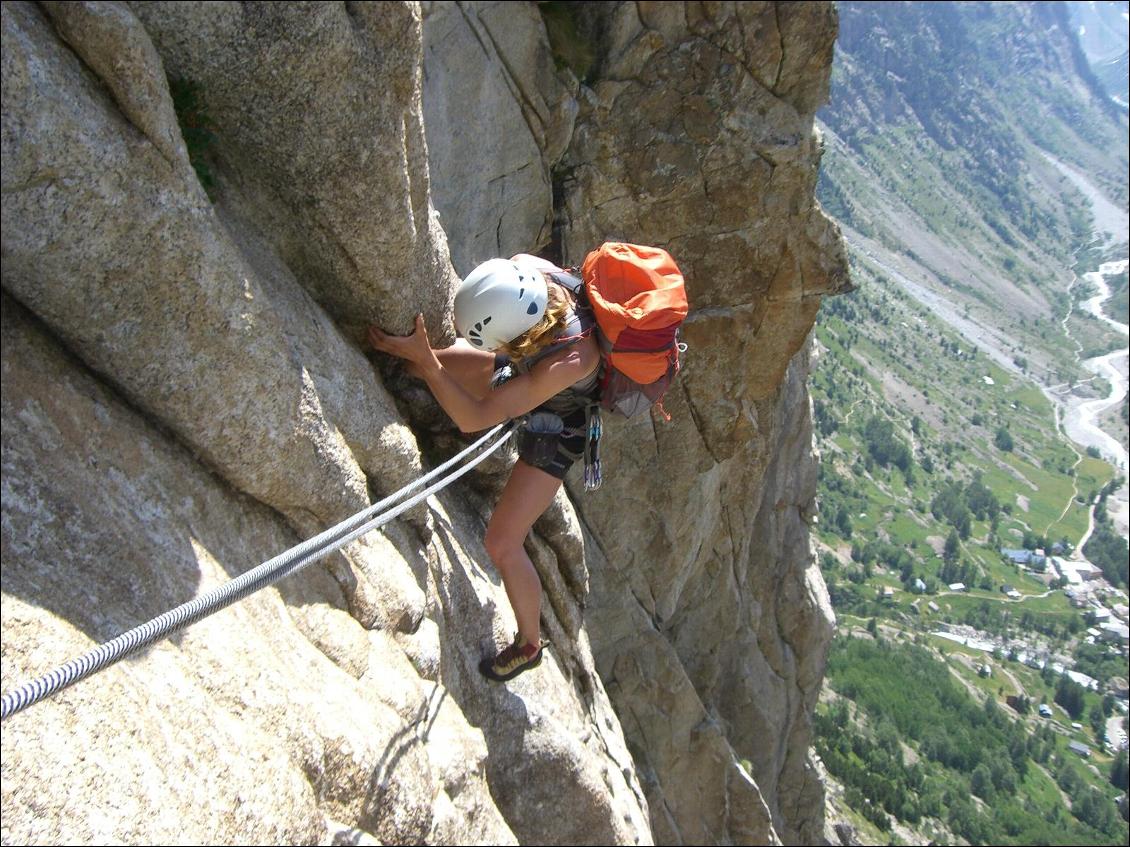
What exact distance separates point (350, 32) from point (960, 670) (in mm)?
153692

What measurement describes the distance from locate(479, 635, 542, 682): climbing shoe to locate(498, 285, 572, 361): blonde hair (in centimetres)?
333

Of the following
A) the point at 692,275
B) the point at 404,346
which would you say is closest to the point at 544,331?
the point at 404,346

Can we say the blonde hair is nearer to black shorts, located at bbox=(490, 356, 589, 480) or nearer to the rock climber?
the rock climber

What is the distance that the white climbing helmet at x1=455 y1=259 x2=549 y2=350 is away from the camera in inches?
260

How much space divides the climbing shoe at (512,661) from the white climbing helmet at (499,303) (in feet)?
11.6

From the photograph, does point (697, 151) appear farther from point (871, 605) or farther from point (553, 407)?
point (871, 605)

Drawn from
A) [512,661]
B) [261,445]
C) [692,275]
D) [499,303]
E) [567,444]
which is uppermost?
[499,303]

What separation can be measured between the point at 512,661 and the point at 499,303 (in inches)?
156

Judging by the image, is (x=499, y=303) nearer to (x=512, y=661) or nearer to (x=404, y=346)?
(x=404, y=346)

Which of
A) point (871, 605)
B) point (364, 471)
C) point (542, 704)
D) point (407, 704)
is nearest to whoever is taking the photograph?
point (407, 704)

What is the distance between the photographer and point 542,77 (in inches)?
554

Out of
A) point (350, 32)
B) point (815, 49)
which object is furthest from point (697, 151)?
point (350, 32)

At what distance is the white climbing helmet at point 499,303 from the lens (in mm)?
6598

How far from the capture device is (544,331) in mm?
6855
